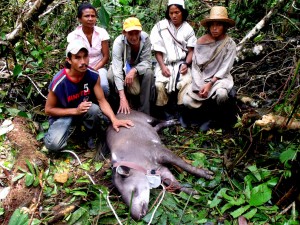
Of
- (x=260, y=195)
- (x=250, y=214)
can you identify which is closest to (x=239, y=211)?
(x=250, y=214)

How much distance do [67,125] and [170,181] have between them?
156 cm

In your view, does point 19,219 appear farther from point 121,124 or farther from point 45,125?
point 45,125

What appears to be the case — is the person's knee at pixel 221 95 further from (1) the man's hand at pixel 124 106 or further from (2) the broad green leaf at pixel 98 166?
(2) the broad green leaf at pixel 98 166

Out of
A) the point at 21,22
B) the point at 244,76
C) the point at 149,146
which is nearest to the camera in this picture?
the point at 149,146

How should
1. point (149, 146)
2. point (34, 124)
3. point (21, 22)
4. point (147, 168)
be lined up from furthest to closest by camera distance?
point (21, 22), point (34, 124), point (149, 146), point (147, 168)

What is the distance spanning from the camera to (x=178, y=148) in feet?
15.3

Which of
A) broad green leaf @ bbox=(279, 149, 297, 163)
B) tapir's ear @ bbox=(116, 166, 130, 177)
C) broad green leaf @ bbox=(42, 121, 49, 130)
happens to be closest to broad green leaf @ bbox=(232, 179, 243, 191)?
broad green leaf @ bbox=(279, 149, 297, 163)

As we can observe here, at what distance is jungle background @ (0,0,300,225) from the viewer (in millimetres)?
3373

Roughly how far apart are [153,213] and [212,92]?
2.00 metres

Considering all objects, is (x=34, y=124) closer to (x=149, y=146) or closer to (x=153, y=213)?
(x=149, y=146)

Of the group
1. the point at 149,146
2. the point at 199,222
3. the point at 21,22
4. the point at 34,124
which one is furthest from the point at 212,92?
the point at 21,22

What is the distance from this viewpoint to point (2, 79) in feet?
17.4

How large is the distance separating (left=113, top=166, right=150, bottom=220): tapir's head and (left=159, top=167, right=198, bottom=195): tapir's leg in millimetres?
276

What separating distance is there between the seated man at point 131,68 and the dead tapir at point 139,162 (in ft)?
1.08
